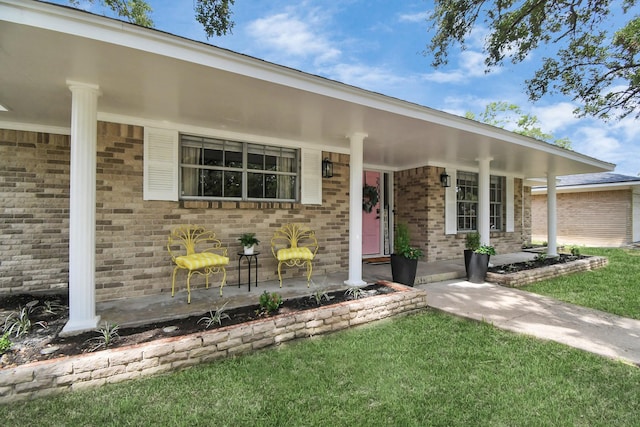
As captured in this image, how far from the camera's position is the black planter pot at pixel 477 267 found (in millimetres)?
5510

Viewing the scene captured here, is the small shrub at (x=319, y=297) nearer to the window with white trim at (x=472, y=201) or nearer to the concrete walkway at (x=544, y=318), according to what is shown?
the concrete walkway at (x=544, y=318)

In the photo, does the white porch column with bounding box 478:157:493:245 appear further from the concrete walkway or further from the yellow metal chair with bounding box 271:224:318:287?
the yellow metal chair with bounding box 271:224:318:287

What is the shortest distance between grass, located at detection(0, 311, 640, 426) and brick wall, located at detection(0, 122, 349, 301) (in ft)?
6.92

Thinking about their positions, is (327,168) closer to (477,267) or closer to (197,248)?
(197,248)

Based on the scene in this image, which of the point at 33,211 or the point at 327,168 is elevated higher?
the point at 327,168

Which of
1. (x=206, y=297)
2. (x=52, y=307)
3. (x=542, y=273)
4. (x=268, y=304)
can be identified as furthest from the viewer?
(x=542, y=273)

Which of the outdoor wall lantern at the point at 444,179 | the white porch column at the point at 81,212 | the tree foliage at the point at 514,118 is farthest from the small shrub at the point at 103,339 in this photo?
the tree foliage at the point at 514,118

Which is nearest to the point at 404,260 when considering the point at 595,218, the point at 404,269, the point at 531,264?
the point at 404,269

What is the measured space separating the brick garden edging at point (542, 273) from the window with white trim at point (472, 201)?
210 centimetres

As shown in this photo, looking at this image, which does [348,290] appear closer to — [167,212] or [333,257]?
[333,257]

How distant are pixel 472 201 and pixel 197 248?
280 inches

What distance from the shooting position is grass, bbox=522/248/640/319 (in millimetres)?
4219

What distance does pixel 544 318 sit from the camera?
373 centimetres

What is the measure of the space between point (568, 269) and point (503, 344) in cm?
505
